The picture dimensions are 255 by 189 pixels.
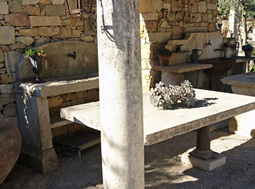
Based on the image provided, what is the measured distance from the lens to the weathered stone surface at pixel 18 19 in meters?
4.27

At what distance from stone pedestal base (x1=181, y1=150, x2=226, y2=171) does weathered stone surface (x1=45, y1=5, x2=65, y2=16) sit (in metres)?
2.89

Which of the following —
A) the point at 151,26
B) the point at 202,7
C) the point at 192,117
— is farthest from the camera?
the point at 202,7

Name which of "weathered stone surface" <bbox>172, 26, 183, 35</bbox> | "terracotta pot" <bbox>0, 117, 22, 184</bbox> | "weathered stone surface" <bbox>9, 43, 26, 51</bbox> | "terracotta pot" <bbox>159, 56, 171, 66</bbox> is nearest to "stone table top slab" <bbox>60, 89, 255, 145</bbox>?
"terracotta pot" <bbox>0, 117, 22, 184</bbox>

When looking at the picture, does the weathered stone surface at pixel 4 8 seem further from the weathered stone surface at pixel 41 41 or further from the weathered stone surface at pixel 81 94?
the weathered stone surface at pixel 81 94

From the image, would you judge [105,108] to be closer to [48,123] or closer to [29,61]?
[48,123]

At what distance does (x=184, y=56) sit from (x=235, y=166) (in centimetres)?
294

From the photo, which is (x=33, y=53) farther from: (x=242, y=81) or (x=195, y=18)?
(x=195, y=18)

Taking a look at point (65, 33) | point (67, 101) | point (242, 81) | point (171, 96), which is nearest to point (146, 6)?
point (65, 33)

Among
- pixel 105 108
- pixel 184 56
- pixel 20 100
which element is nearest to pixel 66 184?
pixel 20 100

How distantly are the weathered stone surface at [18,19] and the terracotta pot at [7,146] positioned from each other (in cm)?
136

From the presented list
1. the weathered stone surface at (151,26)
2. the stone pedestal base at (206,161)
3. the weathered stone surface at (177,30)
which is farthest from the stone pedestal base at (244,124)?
the weathered stone surface at (151,26)

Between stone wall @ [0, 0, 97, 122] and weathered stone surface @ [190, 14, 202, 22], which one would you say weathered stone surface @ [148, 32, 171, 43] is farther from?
stone wall @ [0, 0, 97, 122]

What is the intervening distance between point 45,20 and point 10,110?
1431mm

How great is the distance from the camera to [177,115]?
3.33 m
